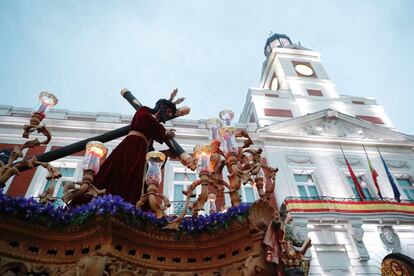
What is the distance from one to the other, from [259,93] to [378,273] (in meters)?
13.2

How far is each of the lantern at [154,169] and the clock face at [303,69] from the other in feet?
74.8

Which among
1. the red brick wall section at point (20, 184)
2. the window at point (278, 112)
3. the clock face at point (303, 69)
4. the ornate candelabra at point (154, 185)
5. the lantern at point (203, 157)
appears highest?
the clock face at point (303, 69)

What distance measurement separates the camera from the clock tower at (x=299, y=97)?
19.8 metres

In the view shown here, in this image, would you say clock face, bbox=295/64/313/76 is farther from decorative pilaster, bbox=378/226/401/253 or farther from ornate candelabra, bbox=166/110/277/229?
ornate candelabra, bbox=166/110/277/229

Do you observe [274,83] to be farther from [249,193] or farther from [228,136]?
[228,136]

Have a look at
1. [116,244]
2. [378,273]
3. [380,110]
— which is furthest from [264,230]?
[380,110]

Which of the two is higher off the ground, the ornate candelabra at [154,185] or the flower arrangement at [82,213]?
the ornate candelabra at [154,185]

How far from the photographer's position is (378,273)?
11.3 metres

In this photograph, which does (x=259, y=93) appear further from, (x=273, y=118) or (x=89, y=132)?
(x=89, y=132)

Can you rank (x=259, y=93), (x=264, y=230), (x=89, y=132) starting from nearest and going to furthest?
(x=264, y=230), (x=89, y=132), (x=259, y=93)

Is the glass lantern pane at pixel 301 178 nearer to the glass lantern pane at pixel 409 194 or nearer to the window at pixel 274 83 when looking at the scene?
the glass lantern pane at pixel 409 194

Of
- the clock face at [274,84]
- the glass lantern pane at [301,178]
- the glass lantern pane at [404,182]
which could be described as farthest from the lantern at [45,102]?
the clock face at [274,84]

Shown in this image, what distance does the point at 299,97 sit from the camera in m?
21.0

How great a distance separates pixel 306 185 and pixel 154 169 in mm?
12358
